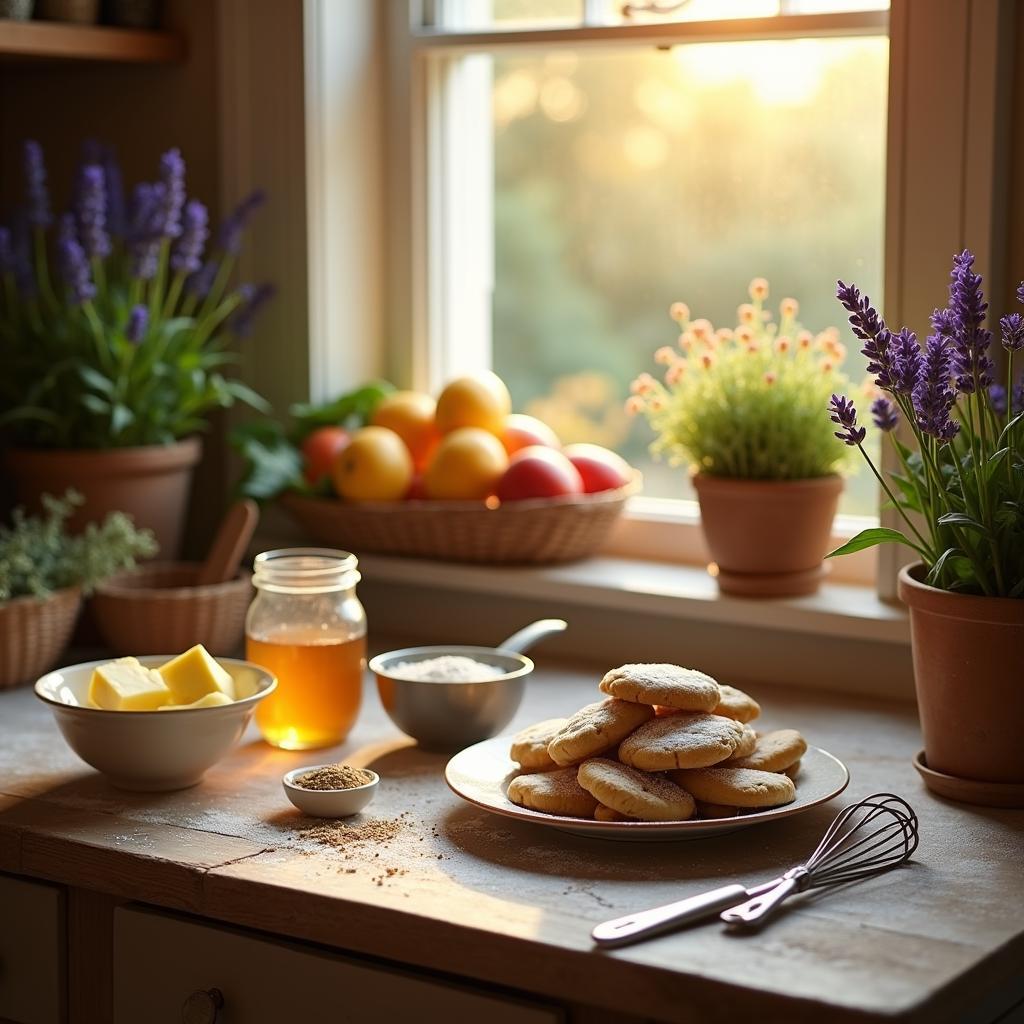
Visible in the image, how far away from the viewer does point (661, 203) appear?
201cm

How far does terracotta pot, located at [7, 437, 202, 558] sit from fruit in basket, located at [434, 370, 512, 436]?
33 centimetres

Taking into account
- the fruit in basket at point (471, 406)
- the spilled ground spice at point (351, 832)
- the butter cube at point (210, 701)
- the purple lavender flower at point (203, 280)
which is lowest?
the spilled ground spice at point (351, 832)

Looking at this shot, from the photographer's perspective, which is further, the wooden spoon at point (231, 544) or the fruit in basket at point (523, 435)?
the fruit in basket at point (523, 435)

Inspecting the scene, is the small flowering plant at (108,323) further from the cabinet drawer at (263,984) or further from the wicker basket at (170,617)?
the cabinet drawer at (263,984)

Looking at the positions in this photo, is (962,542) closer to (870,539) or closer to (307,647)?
(870,539)

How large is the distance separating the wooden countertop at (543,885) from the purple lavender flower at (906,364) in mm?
370

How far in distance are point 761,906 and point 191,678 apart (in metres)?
0.59

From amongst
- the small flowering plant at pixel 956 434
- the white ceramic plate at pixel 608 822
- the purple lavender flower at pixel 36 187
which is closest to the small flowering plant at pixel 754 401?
the small flowering plant at pixel 956 434

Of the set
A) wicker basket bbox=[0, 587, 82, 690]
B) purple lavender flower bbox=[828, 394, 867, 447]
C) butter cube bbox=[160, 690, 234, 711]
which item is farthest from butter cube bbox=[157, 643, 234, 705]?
purple lavender flower bbox=[828, 394, 867, 447]

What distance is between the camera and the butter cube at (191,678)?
145cm

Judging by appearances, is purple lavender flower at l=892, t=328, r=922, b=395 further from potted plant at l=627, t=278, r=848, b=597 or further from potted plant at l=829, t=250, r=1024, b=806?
potted plant at l=627, t=278, r=848, b=597

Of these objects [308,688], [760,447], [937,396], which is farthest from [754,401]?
[308,688]

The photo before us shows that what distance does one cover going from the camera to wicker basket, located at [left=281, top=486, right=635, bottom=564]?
75.4 inches

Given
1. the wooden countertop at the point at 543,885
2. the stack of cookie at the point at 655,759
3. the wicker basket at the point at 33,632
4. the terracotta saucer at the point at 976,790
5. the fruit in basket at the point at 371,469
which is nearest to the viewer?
the wooden countertop at the point at 543,885
